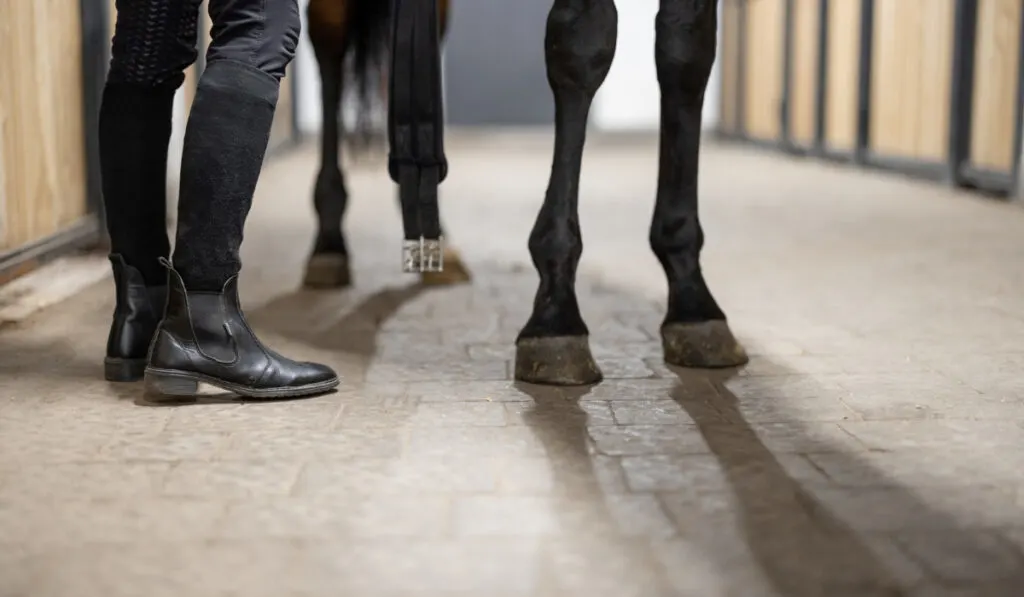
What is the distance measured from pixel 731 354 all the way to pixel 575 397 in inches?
12.1

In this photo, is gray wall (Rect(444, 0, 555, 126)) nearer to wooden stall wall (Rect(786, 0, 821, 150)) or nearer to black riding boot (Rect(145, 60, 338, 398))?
wooden stall wall (Rect(786, 0, 821, 150))

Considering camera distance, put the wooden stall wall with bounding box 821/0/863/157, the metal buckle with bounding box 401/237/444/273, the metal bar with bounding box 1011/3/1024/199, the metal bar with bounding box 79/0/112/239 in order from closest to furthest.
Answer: the metal buckle with bounding box 401/237/444/273
the metal bar with bounding box 79/0/112/239
the metal bar with bounding box 1011/3/1024/199
the wooden stall wall with bounding box 821/0/863/157

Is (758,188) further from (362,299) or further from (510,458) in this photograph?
(510,458)

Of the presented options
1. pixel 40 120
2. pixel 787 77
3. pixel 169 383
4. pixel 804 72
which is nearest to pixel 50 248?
pixel 40 120

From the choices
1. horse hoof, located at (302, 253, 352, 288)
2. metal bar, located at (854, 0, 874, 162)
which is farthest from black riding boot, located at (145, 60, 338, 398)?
metal bar, located at (854, 0, 874, 162)

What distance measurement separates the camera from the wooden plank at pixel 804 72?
23.0 ft

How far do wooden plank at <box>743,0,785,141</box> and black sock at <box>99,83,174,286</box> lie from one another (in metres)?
6.60

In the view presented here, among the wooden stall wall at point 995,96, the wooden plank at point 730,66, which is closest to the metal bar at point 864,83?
the wooden stall wall at point 995,96

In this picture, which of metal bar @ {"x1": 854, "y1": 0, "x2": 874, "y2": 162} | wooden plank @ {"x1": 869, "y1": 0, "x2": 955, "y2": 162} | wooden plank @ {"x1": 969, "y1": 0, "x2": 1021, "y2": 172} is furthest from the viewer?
metal bar @ {"x1": 854, "y1": 0, "x2": 874, "y2": 162}

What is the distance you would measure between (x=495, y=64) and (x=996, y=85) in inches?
274

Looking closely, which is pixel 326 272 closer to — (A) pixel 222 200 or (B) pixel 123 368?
(B) pixel 123 368

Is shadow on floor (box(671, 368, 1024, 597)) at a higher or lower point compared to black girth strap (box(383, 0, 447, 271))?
lower

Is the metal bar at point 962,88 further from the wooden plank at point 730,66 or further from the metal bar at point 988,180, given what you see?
the wooden plank at point 730,66

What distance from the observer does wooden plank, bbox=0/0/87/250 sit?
2391mm
